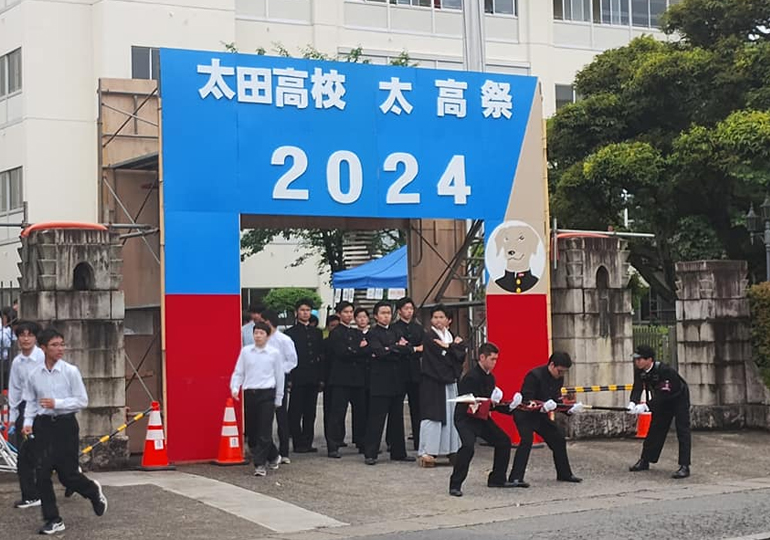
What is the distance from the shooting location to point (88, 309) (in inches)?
555

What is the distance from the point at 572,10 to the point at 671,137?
67.3 feet

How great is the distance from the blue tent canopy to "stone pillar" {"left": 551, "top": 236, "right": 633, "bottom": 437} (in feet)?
23.3

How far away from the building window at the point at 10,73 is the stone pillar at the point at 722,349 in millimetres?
25919

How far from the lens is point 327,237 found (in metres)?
31.5

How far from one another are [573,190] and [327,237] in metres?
7.32

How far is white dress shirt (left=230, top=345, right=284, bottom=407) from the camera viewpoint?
14062 mm

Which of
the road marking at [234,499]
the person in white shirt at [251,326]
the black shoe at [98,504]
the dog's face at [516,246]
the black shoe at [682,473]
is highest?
the dog's face at [516,246]

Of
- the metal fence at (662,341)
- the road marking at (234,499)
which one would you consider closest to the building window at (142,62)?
the metal fence at (662,341)

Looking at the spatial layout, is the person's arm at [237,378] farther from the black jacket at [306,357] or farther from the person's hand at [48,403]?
the person's hand at [48,403]

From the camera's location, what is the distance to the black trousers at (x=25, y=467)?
1134 cm

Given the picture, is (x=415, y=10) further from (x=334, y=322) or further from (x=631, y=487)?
(x=631, y=487)

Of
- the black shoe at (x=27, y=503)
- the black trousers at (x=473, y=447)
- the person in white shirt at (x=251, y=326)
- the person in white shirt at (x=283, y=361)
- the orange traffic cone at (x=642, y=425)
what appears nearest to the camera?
the black shoe at (x=27, y=503)

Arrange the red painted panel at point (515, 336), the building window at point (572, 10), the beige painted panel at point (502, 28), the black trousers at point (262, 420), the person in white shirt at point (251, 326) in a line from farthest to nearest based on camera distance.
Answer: the building window at point (572, 10) → the beige painted panel at point (502, 28) → the red painted panel at point (515, 336) → the person in white shirt at point (251, 326) → the black trousers at point (262, 420)

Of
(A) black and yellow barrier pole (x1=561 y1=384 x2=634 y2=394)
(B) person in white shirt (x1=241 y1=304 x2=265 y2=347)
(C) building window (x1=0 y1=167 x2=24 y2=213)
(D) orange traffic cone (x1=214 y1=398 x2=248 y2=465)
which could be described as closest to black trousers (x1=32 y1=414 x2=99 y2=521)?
(D) orange traffic cone (x1=214 y1=398 x2=248 y2=465)
